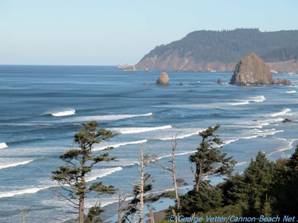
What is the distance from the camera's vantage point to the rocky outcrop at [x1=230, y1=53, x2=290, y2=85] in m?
158

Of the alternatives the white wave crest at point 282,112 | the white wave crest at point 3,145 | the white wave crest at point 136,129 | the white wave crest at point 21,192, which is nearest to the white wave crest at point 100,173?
the white wave crest at point 21,192

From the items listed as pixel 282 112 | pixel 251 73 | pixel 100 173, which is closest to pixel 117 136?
pixel 100 173

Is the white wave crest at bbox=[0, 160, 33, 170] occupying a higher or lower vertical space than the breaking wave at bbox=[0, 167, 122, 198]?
higher

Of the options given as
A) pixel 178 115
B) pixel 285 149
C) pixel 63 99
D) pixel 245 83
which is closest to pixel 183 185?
pixel 285 149

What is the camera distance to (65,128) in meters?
55.1

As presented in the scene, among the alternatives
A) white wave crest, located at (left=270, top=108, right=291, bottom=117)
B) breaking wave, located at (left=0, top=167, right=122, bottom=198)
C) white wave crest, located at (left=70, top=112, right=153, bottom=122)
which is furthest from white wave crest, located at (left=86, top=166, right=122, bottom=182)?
white wave crest, located at (left=270, top=108, right=291, bottom=117)

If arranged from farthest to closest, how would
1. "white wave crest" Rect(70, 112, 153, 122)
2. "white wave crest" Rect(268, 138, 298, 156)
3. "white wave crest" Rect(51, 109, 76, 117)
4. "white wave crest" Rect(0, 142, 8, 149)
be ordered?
"white wave crest" Rect(51, 109, 76, 117)
"white wave crest" Rect(70, 112, 153, 122)
"white wave crest" Rect(268, 138, 298, 156)
"white wave crest" Rect(0, 142, 8, 149)

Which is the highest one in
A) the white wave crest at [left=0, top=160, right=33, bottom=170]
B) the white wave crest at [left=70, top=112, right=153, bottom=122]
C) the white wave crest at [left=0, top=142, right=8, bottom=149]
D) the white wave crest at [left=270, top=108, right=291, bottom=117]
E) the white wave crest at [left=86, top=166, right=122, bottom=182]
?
the white wave crest at [left=0, top=160, right=33, bottom=170]

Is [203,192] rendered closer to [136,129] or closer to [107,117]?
[136,129]

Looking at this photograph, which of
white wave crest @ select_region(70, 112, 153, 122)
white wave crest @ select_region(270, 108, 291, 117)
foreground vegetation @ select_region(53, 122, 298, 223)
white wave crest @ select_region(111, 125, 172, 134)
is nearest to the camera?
foreground vegetation @ select_region(53, 122, 298, 223)

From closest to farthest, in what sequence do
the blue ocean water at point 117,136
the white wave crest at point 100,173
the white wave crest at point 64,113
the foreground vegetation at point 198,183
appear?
the foreground vegetation at point 198,183 → the blue ocean water at point 117,136 → the white wave crest at point 100,173 → the white wave crest at point 64,113

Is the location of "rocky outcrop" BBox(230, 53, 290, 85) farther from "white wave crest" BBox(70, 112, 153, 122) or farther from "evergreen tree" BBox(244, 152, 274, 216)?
"evergreen tree" BBox(244, 152, 274, 216)

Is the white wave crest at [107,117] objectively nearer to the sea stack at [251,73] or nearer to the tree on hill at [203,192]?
the tree on hill at [203,192]

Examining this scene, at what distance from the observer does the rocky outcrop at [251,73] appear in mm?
158375
